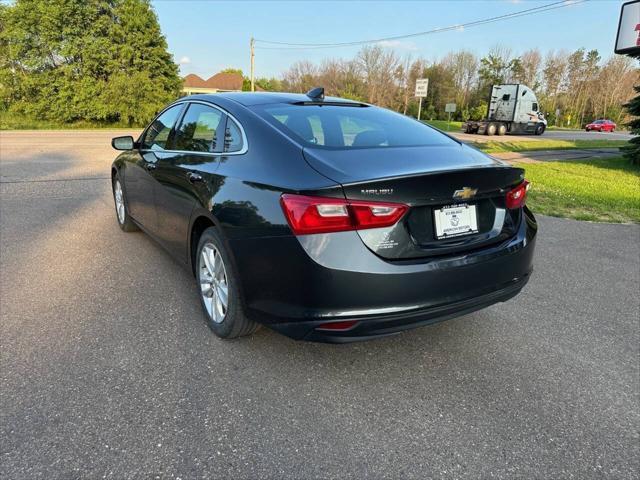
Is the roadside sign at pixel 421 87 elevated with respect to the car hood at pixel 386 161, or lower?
elevated

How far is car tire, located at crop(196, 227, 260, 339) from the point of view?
108 inches

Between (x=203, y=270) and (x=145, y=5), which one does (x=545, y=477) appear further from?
(x=145, y=5)

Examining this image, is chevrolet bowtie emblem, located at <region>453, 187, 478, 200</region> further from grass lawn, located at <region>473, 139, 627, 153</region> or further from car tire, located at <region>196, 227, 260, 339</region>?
grass lawn, located at <region>473, 139, 627, 153</region>

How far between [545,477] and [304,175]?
1.74 meters

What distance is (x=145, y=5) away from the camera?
32.0m

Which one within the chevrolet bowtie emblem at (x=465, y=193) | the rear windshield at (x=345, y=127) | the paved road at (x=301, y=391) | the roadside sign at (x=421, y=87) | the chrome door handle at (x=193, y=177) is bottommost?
the paved road at (x=301, y=391)

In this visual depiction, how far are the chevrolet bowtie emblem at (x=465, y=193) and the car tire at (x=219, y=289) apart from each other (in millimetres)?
1317

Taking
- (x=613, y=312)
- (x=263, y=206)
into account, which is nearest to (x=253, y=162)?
(x=263, y=206)

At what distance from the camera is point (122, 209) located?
541 centimetres

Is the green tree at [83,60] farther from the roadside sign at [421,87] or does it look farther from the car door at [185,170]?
the car door at [185,170]

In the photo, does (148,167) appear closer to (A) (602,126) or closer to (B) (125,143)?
(B) (125,143)

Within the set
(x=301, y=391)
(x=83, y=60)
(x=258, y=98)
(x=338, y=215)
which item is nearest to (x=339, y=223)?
(x=338, y=215)

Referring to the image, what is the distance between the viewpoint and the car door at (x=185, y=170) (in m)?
3.08

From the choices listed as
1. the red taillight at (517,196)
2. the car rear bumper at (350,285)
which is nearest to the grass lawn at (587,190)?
the red taillight at (517,196)
